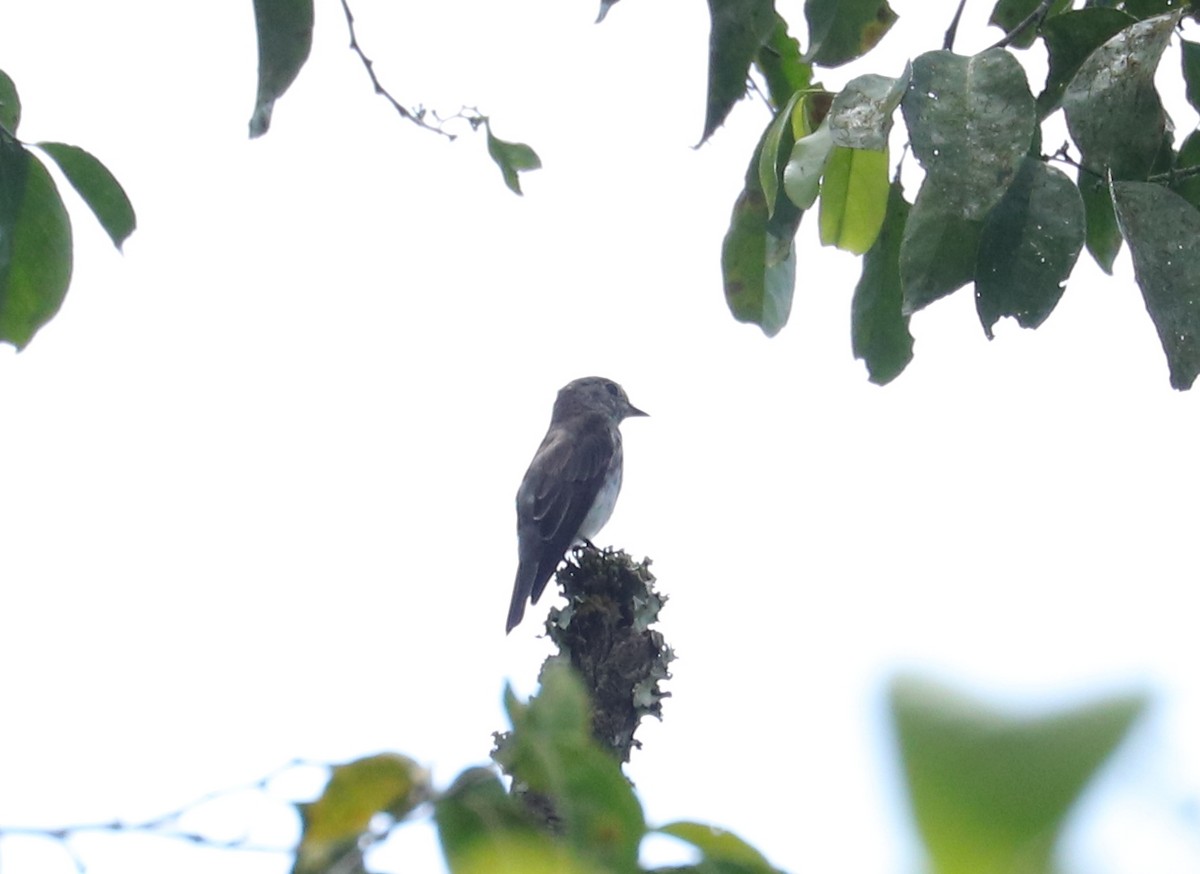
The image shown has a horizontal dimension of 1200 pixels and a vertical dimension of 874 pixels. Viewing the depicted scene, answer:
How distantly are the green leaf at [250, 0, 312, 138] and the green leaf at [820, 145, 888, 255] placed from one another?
1134mm

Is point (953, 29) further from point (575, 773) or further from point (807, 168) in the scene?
point (575, 773)

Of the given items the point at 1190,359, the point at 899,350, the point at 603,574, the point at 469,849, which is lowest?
the point at 469,849

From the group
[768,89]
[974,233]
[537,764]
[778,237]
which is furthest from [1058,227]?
[537,764]

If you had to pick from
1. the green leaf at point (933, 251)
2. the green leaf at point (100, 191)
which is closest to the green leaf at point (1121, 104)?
the green leaf at point (933, 251)

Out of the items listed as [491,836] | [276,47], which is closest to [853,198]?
[276,47]

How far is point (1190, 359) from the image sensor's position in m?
2.30

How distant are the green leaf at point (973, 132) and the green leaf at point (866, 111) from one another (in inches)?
1.3

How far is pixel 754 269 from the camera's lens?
333 centimetres

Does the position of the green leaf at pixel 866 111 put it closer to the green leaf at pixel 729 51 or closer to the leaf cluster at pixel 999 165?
the leaf cluster at pixel 999 165

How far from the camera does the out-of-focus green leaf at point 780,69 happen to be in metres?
3.53

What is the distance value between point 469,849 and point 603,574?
4.01m

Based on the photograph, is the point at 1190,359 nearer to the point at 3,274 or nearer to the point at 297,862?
the point at 297,862

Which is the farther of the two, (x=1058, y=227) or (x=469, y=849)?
(x=1058, y=227)

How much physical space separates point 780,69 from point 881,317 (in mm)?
805
